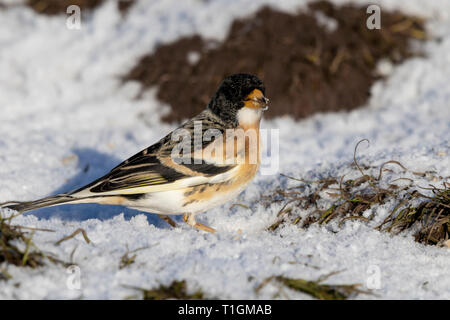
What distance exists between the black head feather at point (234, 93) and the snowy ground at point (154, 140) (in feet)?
2.86

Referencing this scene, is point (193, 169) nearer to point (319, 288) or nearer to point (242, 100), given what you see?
point (242, 100)

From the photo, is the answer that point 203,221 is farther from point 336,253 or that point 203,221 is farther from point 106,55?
point 106,55

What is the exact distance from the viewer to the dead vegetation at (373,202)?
3.83 metres

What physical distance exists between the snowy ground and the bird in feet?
0.70

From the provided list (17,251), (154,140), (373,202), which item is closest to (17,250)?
(17,251)

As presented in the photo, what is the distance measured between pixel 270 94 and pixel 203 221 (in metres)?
3.19

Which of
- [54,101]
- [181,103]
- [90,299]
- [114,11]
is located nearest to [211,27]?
[181,103]

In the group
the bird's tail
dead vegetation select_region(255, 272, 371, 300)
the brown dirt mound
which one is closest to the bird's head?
the bird's tail

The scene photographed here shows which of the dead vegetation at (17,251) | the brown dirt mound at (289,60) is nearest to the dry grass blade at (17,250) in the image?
the dead vegetation at (17,251)

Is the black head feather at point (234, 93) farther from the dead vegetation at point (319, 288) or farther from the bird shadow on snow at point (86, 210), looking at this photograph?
the dead vegetation at point (319, 288)

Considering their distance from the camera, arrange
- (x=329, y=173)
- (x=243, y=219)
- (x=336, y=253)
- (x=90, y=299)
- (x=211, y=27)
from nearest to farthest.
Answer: (x=90, y=299) → (x=336, y=253) → (x=243, y=219) → (x=329, y=173) → (x=211, y=27)

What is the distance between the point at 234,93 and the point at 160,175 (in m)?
0.96

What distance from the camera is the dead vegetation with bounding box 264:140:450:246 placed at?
12.6 feet

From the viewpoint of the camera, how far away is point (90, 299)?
284cm
